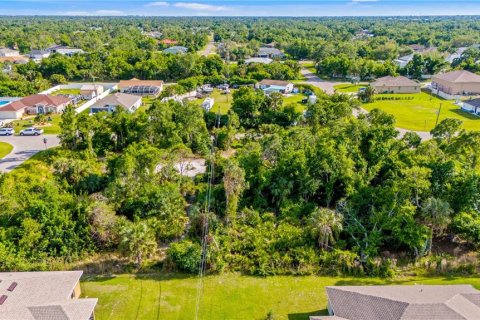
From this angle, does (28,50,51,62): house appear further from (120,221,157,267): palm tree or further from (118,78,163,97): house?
(120,221,157,267): palm tree

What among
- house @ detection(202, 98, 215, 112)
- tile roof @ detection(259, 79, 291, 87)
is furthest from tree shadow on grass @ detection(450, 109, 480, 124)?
house @ detection(202, 98, 215, 112)

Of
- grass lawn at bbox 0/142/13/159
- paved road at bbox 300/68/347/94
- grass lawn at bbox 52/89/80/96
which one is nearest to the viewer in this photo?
grass lawn at bbox 0/142/13/159

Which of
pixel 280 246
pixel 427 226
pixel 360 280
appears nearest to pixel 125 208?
pixel 280 246

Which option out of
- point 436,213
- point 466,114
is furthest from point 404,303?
point 466,114

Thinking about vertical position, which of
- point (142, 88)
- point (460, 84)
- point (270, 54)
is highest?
point (270, 54)

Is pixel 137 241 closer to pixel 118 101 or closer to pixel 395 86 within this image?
pixel 118 101

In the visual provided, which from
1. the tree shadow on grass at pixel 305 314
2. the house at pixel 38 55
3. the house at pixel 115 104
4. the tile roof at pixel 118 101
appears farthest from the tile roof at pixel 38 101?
the house at pixel 38 55

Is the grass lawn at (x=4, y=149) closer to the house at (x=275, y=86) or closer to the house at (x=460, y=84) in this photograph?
the house at (x=275, y=86)
